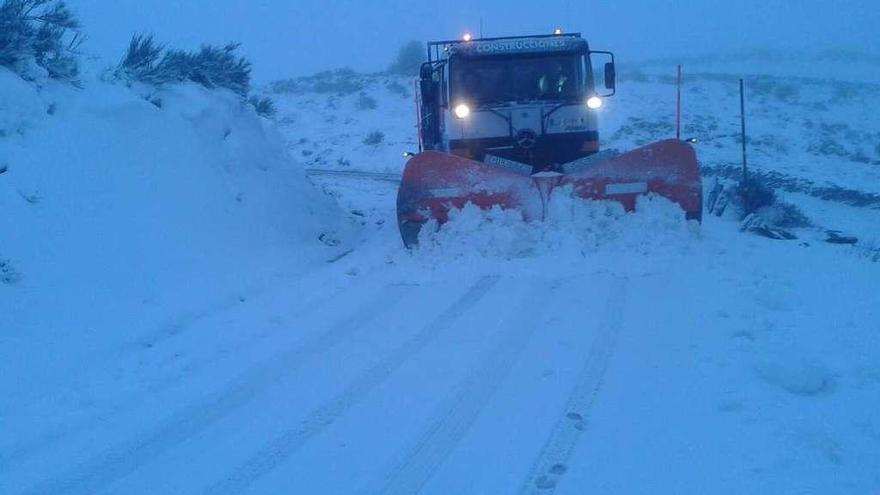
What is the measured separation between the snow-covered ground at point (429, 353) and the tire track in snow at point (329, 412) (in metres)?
0.02

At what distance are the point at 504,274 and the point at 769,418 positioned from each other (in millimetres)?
3933

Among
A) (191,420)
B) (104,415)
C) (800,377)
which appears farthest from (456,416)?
(104,415)

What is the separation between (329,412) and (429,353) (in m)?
1.14

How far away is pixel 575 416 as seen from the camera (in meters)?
4.43

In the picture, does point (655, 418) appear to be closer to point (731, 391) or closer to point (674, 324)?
point (731, 391)

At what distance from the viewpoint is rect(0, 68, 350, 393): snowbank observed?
21.0ft

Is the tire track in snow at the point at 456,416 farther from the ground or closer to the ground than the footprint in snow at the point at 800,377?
closer to the ground

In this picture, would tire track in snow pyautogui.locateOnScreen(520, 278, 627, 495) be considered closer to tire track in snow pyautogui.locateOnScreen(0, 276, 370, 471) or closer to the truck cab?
tire track in snow pyautogui.locateOnScreen(0, 276, 370, 471)

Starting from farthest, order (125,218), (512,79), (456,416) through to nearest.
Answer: (512,79) → (125,218) → (456,416)

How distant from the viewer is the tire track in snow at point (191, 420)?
4.06 metres

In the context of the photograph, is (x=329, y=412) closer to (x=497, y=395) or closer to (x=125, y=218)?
(x=497, y=395)

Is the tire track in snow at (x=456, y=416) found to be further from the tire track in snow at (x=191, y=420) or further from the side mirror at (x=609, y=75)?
the side mirror at (x=609, y=75)

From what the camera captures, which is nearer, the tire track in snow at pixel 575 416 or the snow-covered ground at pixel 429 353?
the tire track in snow at pixel 575 416

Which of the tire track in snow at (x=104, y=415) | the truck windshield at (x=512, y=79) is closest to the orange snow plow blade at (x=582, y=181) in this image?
the truck windshield at (x=512, y=79)
